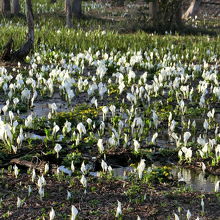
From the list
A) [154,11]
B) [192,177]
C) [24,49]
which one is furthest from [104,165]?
[154,11]

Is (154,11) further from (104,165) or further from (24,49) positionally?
(104,165)

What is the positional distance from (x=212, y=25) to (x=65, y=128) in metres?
19.3

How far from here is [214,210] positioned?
194 inches

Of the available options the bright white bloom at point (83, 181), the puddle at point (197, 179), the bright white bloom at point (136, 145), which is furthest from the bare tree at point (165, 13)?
the bright white bloom at point (83, 181)

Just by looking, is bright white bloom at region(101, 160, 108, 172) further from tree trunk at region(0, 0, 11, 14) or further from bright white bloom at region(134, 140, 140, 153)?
tree trunk at region(0, 0, 11, 14)

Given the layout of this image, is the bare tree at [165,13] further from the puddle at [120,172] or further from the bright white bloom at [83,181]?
the bright white bloom at [83,181]

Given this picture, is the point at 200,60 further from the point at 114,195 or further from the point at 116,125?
the point at 114,195

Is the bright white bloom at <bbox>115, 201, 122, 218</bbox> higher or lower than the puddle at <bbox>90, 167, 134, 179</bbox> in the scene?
higher

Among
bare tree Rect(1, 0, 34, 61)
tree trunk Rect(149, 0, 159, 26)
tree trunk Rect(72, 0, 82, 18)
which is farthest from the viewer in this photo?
tree trunk Rect(72, 0, 82, 18)

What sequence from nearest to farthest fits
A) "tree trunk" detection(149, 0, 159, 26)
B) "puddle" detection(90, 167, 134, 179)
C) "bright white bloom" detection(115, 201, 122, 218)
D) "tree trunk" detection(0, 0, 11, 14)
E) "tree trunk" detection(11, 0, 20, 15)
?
"bright white bloom" detection(115, 201, 122, 218) < "puddle" detection(90, 167, 134, 179) < "tree trunk" detection(149, 0, 159, 26) < "tree trunk" detection(11, 0, 20, 15) < "tree trunk" detection(0, 0, 11, 14)

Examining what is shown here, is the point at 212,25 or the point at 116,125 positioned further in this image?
the point at 212,25

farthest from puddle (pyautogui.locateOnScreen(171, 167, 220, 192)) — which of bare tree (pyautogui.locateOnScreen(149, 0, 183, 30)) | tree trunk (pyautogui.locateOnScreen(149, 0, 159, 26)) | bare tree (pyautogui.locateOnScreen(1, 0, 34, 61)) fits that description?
tree trunk (pyautogui.locateOnScreen(149, 0, 159, 26))

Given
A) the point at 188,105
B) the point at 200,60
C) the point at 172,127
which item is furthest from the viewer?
the point at 200,60

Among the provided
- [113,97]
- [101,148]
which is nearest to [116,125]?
[101,148]
